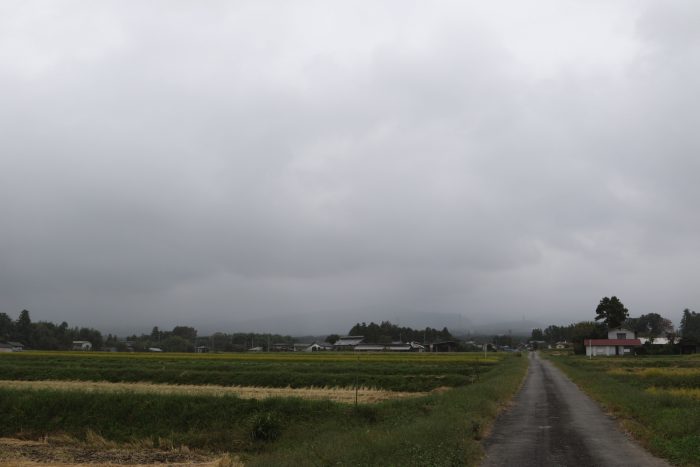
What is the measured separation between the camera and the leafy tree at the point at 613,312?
130125 mm

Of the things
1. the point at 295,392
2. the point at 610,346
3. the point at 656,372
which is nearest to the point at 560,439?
the point at 295,392

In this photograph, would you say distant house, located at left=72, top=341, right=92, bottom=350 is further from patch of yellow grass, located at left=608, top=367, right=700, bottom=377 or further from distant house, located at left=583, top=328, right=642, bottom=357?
patch of yellow grass, located at left=608, top=367, right=700, bottom=377

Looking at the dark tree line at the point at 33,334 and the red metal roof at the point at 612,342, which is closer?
the red metal roof at the point at 612,342

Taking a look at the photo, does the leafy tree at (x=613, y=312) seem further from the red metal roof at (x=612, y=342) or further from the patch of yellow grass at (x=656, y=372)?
the patch of yellow grass at (x=656, y=372)

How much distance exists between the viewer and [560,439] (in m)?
17.2

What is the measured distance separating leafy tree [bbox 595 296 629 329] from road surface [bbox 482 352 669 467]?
115m

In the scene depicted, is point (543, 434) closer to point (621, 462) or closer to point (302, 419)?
point (621, 462)

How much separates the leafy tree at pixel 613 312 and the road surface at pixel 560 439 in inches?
4533

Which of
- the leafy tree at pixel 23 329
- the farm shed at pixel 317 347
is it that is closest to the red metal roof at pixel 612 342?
the farm shed at pixel 317 347

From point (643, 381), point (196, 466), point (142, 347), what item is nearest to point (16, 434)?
point (196, 466)

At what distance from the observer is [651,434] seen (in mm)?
16969

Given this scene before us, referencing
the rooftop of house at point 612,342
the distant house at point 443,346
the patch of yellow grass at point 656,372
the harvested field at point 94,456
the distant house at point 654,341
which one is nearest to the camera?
the harvested field at point 94,456

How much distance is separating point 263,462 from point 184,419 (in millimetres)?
14114

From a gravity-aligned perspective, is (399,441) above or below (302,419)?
above
